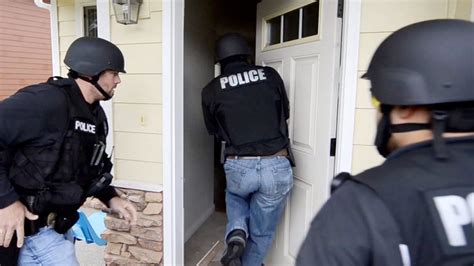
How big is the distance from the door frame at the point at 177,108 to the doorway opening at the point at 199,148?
62 cm

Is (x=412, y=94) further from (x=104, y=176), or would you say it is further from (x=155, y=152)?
(x=155, y=152)

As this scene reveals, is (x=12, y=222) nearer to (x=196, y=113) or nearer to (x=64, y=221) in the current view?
(x=64, y=221)

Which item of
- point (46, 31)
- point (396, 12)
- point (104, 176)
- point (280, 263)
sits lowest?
point (280, 263)

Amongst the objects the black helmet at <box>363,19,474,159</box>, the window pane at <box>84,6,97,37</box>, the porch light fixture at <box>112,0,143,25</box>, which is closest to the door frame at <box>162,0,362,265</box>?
the porch light fixture at <box>112,0,143,25</box>

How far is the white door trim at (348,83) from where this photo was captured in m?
1.73

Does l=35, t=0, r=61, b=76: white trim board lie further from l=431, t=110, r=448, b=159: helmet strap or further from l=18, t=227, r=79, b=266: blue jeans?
l=431, t=110, r=448, b=159: helmet strap

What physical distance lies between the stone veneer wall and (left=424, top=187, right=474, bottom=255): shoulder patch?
1.84m

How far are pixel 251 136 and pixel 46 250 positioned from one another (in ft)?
3.91

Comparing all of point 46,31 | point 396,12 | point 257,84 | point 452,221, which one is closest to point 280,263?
point 257,84

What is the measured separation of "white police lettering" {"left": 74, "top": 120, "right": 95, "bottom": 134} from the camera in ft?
5.08

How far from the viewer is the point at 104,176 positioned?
1.78 m

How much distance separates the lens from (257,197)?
2.17 m

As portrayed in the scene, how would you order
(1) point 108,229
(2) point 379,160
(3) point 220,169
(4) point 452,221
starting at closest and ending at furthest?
1. (4) point 452,221
2. (2) point 379,160
3. (1) point 108,229
4. (3) point 220,169

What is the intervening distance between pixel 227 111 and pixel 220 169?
2.75m
